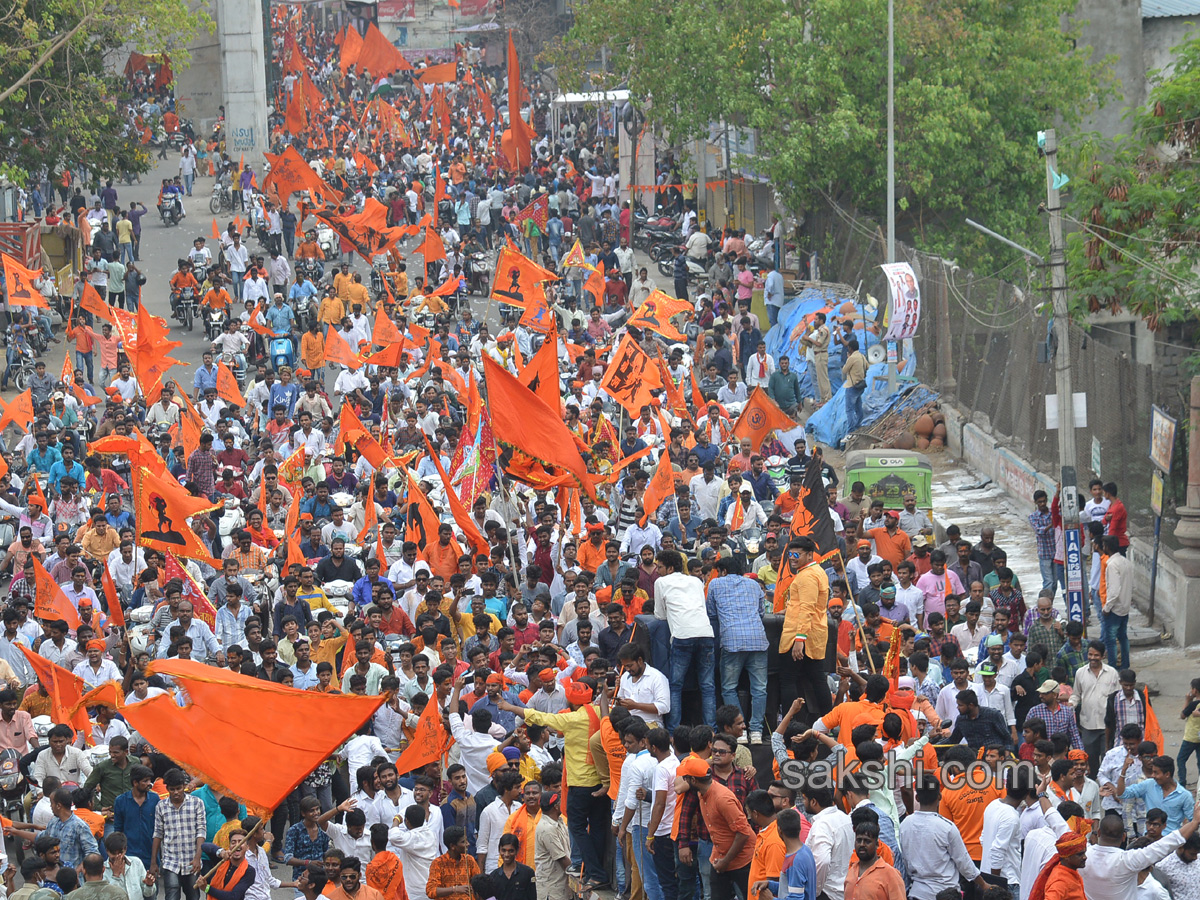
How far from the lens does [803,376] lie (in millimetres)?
27047

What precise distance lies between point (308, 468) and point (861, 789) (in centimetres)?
1094

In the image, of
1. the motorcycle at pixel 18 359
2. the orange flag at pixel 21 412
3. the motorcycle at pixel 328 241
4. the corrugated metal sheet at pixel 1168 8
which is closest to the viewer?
the orange flag at pixel 21 412

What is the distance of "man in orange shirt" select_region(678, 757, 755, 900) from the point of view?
9.62 meters

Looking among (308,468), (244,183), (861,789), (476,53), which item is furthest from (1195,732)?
(476,53)

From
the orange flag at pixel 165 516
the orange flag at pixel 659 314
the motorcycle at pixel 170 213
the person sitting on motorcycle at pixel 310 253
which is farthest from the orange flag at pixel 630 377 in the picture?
the motorcycle at pixel 170 213

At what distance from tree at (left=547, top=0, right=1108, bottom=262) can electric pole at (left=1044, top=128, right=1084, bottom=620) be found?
13432mm

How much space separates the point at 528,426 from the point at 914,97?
15.8 m

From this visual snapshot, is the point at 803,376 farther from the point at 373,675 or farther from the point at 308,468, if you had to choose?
the point at 373,675

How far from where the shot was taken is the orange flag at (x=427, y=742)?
11.4 metres

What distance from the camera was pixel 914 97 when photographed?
1138 inches

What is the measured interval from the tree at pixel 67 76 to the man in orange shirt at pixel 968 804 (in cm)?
2372

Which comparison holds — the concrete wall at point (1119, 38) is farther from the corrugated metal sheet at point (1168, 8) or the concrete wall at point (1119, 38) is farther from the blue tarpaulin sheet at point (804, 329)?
the blue tarpaulin sheet at point (804, 329)

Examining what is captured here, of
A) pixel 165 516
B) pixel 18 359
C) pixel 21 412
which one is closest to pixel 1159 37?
pixel 18 359

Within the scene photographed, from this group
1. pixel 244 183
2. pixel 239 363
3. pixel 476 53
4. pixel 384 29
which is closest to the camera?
pixel 239 363
